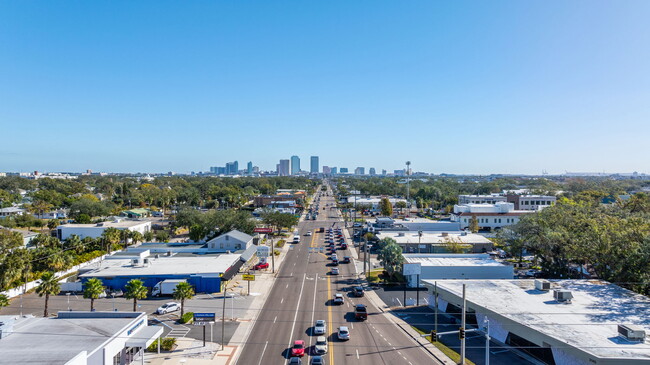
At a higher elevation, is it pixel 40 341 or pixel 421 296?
pixel 40 341

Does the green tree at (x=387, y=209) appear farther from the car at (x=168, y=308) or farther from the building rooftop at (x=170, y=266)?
the car at (x=168, y=308)

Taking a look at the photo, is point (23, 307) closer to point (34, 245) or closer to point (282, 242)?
point (34, 245)

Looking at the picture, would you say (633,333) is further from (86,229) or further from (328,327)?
(86,229)

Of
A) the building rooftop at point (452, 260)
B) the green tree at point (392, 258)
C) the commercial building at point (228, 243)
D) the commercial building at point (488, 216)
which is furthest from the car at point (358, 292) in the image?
the commercial building at point (488, 216)

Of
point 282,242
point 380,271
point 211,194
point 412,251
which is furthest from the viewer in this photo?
point 211,194

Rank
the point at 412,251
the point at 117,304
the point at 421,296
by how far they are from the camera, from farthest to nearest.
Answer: the point at 412,251 < the point at 421,296 < the point at 117,304

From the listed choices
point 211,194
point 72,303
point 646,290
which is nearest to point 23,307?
point 72,303

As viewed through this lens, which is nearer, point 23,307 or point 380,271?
point 23,307

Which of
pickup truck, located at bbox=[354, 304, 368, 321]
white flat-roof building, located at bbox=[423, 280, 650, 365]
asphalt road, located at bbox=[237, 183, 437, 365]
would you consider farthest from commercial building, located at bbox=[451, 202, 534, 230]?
pickup truck, located at bbox=[354, 304, 368, 321]
